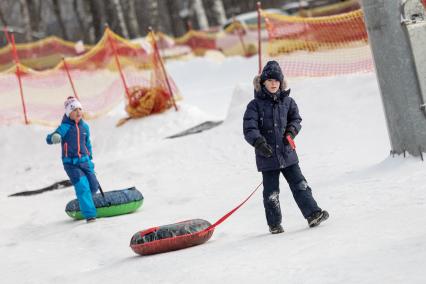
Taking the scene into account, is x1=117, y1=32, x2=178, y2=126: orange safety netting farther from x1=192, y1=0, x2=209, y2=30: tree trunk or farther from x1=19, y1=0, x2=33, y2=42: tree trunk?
x1=19, y1=0, x2=33, y2=42: tree trunk

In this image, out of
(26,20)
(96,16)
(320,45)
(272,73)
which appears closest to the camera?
(272,73)

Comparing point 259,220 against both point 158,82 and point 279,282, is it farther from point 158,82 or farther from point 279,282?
point 158,82

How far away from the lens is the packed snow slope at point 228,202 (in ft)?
20.7

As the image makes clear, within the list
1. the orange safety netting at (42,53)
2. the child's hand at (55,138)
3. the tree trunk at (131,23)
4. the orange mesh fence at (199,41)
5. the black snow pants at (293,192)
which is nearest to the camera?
the black snow pants at (293,192)

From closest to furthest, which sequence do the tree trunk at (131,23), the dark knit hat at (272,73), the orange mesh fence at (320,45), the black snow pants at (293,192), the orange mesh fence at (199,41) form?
the dark knit hat at (272,73)
the black snow pants at (293,192)
the orange mesh fence at (320,45)
the orange mesh fence at (199,41)
the tree trunk at (131,23)

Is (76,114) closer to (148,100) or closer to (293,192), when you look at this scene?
(293,192)

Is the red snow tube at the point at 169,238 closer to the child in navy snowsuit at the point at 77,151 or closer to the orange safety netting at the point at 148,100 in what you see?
the child in navy snowsuit at the point at 77,151

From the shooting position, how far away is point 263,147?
7.64 meters

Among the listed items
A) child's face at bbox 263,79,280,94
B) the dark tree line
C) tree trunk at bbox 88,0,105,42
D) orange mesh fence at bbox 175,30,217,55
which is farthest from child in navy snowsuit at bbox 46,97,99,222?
tree trunk at bbox 88,0,105,42

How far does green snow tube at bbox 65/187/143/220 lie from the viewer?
36.5 ft

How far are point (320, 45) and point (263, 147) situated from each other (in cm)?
1412

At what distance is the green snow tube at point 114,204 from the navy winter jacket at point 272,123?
352 centimetres

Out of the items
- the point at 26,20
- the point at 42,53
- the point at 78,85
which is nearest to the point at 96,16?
the point at 42,53

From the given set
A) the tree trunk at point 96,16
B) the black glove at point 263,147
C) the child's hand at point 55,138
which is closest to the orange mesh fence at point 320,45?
the child's hand at point 55,138
